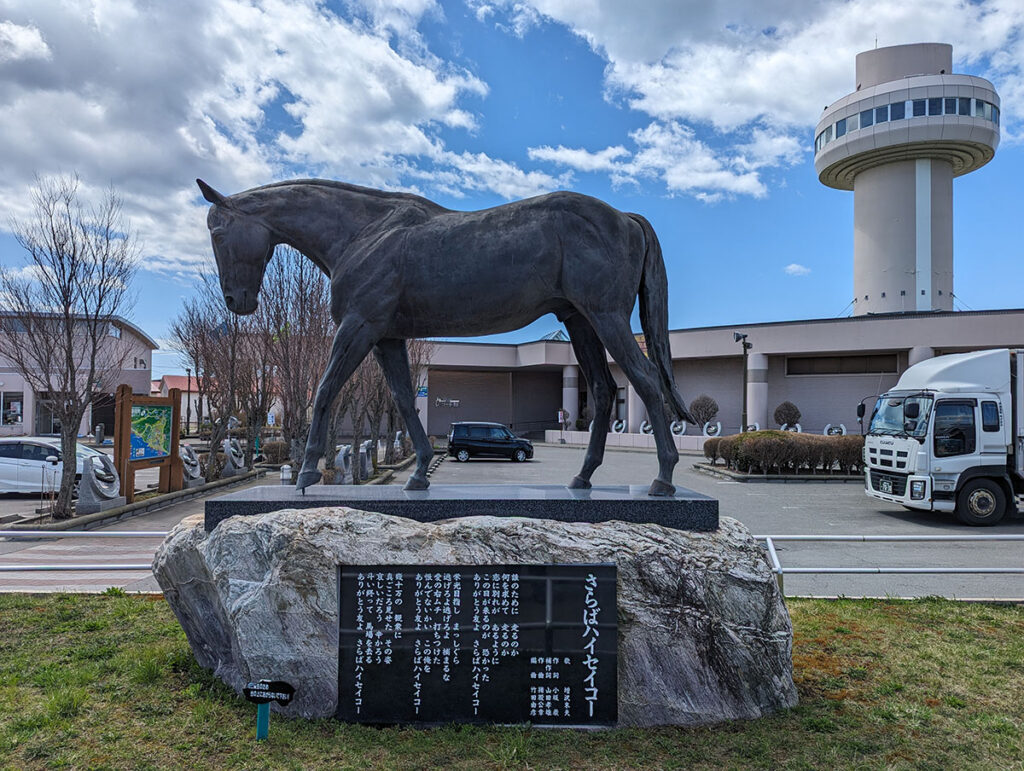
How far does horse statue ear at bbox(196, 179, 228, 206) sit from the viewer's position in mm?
4121

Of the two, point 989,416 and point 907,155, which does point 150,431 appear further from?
point 907,155

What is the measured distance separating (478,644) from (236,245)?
2837 mm

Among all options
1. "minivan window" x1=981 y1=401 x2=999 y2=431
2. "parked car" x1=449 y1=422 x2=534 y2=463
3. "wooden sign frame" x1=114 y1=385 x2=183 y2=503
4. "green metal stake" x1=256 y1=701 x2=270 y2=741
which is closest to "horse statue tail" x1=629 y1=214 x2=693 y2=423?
"green metal stake" x1=256 y1=701 x2=270 y2=741

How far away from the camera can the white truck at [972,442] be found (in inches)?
464

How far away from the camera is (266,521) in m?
3.67

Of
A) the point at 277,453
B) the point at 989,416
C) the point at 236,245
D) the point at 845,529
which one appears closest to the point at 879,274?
the point at 989,416

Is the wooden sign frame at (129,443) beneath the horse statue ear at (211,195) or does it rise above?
beneath

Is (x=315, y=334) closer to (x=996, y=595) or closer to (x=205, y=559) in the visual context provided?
(x=205, y=559)

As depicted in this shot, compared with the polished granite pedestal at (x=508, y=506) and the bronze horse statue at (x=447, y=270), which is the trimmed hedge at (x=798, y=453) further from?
the polished granite pedestal at (x=508, y=506)

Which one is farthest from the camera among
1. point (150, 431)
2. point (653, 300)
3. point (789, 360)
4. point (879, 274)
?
point (879, 274)

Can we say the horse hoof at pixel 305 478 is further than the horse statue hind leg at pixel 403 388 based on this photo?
No

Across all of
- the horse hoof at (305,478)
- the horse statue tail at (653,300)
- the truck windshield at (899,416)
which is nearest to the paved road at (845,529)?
the truck windshield at (899,416)

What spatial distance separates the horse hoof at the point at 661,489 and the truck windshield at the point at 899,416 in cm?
1011

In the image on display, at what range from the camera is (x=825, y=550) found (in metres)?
9.34
